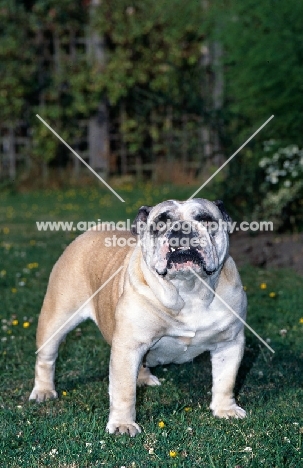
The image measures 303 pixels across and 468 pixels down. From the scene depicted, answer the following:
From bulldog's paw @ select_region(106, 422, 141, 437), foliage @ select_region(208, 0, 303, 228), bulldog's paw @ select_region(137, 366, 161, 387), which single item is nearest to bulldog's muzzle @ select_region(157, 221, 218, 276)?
bulldog's paw @ select_region(106, 422, 141, 437)

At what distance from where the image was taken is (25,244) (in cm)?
929

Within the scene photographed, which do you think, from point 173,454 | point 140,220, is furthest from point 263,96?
point 173,454

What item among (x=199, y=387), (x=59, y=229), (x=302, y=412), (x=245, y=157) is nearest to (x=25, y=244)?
(x=59, y=229)

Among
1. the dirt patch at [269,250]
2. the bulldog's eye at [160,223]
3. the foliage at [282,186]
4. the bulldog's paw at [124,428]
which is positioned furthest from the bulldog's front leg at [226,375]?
the foliage at [282,186]

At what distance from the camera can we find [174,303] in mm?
3727

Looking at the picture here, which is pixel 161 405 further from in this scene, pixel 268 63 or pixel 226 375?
pixel 268 63

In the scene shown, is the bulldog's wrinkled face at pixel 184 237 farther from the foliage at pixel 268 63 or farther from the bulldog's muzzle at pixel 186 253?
the foliage at pixel 268 63

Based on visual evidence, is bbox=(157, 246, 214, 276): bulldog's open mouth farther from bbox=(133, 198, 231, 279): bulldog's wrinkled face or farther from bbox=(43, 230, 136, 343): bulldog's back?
bbox=(43, 230, 136, 343): bulldog's back

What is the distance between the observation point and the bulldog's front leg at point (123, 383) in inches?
146

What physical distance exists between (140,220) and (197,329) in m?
0.63

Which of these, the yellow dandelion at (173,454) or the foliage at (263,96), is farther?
the foliage at (263,96)

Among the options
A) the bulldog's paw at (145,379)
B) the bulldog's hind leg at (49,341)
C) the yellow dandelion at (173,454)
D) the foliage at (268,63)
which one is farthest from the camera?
the foliage at (268,63)

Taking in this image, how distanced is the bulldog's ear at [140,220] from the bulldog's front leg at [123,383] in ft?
1.87

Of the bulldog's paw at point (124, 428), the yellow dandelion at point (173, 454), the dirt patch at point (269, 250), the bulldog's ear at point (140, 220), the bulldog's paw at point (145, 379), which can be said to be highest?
the bulldog's ear at point (140, 220)
